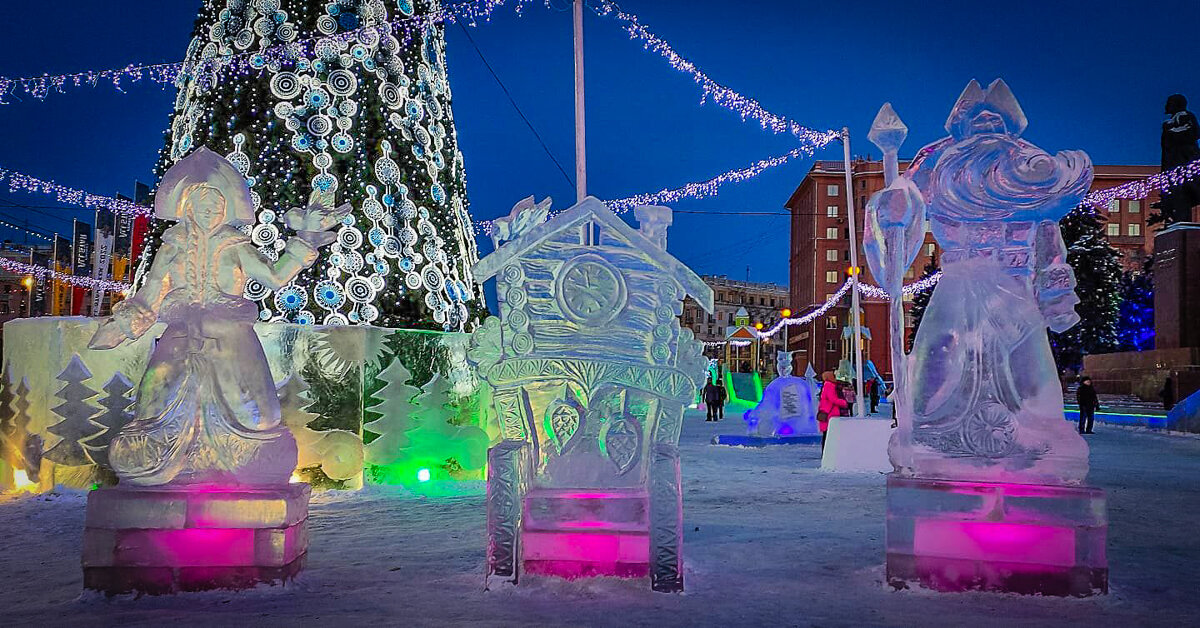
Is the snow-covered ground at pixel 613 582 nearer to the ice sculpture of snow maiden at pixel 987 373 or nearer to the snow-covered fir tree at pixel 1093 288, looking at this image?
the ice sculpture of snow maiden at pixel 987 373

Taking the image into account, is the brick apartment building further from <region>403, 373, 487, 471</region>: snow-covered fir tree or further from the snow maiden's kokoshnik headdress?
the snow maiden's kokoshnik headdress

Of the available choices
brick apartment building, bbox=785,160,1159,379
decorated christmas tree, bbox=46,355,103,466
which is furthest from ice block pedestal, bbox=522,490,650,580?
brick apartment building, bbox=785,160,1159,379

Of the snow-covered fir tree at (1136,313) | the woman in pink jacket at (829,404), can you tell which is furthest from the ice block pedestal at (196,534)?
the snow-covered fir tree at (1136,313)

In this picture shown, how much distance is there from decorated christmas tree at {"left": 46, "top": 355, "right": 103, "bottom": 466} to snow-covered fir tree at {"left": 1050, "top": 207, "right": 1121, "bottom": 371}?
1280 inches

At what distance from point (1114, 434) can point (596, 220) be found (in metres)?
17.1

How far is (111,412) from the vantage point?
342 inches

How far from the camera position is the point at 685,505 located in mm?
8344

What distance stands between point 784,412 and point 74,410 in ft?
38.7

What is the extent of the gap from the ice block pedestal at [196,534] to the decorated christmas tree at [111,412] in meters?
4.04

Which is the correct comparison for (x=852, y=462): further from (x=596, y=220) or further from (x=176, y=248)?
(x=176, y=248)

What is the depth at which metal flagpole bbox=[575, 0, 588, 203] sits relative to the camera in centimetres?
1034

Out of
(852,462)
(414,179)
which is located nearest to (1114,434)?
(852,462)

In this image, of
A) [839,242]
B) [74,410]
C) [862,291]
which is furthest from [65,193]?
[839,242]

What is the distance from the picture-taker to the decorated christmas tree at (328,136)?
9531mm
